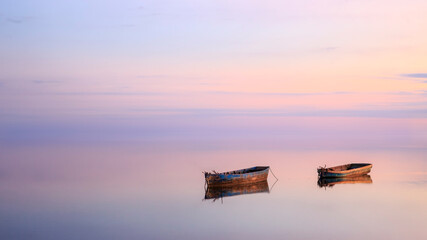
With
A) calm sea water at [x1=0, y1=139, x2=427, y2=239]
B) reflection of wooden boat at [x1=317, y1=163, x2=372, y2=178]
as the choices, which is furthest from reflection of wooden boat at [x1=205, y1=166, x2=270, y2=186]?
reflection of wooden boat at [x1=317, y1=163, x2=372, y2=178]

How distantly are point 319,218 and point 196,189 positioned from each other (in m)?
7.87

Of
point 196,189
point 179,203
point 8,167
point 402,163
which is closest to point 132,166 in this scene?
point 8,167

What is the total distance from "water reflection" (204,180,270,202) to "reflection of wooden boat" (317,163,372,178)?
365cm

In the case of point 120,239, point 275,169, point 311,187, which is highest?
point 275,169

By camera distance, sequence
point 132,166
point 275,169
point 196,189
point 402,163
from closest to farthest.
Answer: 1. point 196,189
2. point 275,169
3. point 132,166
4. point 402,163

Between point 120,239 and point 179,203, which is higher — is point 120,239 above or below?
below

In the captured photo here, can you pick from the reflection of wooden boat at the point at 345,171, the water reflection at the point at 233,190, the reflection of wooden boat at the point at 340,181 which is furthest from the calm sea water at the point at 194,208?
the reflection of wooden boat at the point at 345,171

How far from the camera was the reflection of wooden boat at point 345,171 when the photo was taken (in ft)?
95.5

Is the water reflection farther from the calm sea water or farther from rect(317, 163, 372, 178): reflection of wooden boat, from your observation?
rect(317, 163, 372, 178): reflection of wooden boat

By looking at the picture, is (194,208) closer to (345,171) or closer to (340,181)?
(340,181)

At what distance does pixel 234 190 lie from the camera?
25609 mm

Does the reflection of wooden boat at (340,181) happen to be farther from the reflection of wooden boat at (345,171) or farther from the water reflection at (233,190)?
the water reflection at (233,190)

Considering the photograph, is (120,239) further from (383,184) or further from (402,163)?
(402,163)

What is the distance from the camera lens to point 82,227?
1809 centimetres
